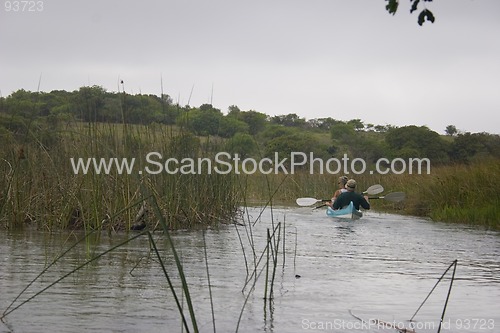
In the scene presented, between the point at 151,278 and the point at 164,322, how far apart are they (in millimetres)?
1593

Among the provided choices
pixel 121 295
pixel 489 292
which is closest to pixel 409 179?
pixel 489 292

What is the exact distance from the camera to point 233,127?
15.1 m

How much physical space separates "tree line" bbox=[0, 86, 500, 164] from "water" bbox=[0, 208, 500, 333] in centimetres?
136

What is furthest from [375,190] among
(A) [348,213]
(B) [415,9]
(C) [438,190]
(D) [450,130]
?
(D) [450,130]

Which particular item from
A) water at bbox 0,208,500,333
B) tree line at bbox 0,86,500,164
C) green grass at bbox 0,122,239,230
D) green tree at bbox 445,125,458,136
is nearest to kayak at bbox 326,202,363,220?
tree line at bbox 0,86,500,164

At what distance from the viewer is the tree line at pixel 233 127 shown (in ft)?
33.7

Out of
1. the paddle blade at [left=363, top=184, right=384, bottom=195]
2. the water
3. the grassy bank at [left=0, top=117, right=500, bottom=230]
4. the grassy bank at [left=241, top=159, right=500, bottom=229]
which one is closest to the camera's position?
the water

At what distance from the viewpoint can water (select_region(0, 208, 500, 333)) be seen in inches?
187

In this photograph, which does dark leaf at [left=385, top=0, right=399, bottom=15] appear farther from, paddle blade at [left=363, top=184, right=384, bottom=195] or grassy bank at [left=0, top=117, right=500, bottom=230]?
paddle blade at [left=363, top=184, right=384, bottom=195]

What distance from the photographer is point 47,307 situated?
4961mm

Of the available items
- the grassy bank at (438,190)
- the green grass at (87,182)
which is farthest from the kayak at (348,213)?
the green grass at (87,182)

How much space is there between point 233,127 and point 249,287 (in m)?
9.23

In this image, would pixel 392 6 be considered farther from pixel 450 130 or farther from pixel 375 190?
pixel 450 130

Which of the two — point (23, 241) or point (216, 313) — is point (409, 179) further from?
point (216, 313)
